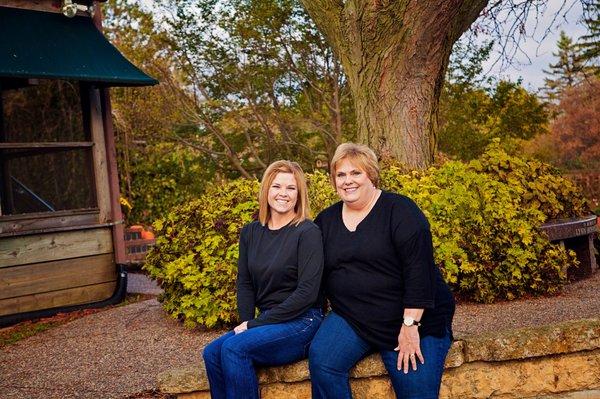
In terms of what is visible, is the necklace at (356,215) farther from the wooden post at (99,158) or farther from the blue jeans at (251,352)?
the wooden post at (99,158)

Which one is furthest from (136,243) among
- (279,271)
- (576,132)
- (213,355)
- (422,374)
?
(576,132)

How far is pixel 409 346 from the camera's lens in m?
3.48

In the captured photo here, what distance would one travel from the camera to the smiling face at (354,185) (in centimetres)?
366

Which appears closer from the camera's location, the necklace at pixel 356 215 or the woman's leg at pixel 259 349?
the woman's leg at pixel 259 349

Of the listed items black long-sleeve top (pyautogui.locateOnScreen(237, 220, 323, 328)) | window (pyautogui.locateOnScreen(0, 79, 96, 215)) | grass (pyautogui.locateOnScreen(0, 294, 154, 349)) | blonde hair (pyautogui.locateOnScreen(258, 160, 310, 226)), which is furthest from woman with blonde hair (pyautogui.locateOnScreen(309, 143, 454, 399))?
window (pyautogui.locateOnScreen(0, 79, 96, 215))

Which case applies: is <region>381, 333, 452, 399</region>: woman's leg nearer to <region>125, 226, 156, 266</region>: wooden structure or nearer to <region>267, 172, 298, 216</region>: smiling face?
<region>267, 172, 298, 216</region>: smiling face

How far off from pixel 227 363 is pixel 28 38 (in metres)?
6.74

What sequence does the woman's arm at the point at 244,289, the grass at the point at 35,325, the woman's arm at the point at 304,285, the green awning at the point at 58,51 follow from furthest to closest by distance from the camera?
the green awning at the point at 58,51 → the grass at the point at 35,325 → the woman's arm at the point at 244,289 → the woman's arm at the point at 304,285

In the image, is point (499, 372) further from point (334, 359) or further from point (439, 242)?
point (439, 242)

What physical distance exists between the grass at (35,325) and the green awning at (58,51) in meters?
2.65

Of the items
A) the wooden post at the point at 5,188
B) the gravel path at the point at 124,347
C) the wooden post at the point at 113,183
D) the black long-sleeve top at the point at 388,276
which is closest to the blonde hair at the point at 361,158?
the black long-sleeve top at the point at 388,276

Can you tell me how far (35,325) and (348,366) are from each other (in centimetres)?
576

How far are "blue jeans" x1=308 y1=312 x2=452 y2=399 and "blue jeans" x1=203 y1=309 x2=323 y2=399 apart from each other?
14cm

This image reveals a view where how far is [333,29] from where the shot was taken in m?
8.94
